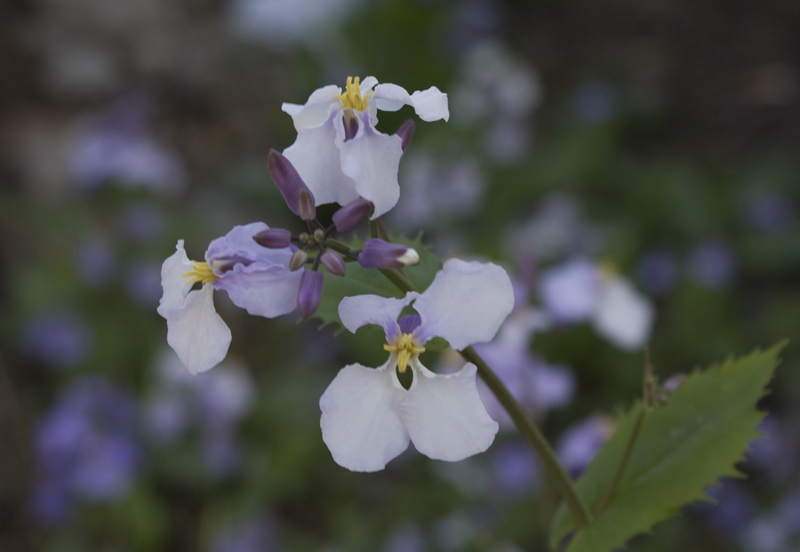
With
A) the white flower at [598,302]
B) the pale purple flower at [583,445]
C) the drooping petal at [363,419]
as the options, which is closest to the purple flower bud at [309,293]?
the drooping petal at [363,419]

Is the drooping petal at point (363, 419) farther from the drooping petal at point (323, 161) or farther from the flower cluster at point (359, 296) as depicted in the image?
the drooping petal at point (323, 161)

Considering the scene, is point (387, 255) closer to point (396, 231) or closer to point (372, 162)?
point (372, 162)

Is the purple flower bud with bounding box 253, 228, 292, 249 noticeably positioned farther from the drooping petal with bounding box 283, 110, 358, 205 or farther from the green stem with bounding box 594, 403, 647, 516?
the green stem with bounding box 594, 403, 647, 516

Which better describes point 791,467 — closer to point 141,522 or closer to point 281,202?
point 141,522

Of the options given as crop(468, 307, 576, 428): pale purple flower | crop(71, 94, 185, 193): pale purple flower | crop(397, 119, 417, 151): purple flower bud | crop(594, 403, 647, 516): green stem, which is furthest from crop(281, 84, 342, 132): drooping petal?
crop(71, 94, 185, 193): pale purple flower

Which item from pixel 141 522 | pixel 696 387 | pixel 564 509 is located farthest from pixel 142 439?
pixel 696 387

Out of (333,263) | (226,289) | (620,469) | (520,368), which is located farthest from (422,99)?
(520,368)
